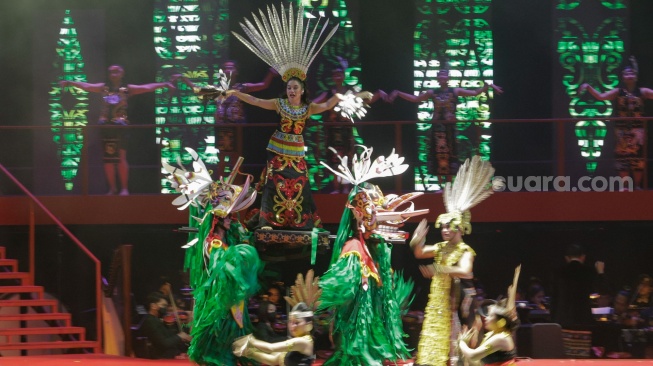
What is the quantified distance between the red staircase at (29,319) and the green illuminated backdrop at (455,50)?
3.60m

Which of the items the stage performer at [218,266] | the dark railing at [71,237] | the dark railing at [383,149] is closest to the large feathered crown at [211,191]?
the stage performer at [218,266]

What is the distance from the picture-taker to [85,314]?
10742 millimetres

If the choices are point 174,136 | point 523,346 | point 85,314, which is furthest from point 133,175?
point 523,346

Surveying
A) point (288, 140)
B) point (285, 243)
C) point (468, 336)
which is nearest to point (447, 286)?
point (468, 336)

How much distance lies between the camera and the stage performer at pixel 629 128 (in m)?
10.2

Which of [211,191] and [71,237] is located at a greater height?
[211,191]

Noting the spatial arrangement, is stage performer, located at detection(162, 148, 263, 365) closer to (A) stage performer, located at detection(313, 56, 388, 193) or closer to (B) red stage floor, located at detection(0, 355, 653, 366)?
(B) red stage floor, located at detection(0, 355, 653, 366)

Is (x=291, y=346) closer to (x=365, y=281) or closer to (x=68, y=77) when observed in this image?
(x=365, y=281)

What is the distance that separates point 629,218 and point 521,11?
2.30 m

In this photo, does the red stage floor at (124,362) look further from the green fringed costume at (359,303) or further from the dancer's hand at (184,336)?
the green fringed costume at (359,303)

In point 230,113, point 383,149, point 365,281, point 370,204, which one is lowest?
point 365,281

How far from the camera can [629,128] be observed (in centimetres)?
1024

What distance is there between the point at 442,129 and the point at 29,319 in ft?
12.0

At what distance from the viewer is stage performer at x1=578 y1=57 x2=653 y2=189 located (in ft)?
33.4
